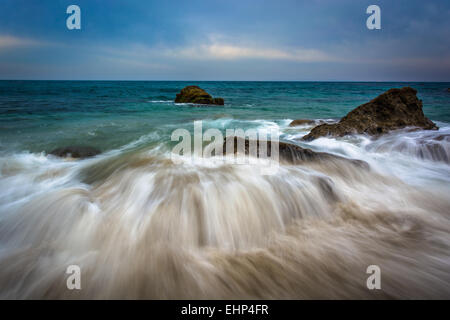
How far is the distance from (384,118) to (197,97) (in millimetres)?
17519

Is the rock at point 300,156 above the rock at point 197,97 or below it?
below

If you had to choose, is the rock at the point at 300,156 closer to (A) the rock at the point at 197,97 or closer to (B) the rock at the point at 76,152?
(B) the rock at the point at 76,152

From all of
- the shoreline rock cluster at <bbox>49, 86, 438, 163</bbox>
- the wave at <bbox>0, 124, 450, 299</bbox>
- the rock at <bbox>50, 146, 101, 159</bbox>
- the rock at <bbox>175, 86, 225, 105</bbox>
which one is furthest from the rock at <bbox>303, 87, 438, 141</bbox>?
the rock at <bbox>175, 86, 225, 105</bbox>

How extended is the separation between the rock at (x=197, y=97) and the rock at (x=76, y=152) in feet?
52.2

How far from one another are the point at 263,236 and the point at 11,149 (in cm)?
734

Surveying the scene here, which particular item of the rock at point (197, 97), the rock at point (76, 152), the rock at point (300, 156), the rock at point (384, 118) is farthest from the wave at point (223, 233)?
the rock at point (197, 97)

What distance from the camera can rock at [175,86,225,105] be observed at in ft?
69.1

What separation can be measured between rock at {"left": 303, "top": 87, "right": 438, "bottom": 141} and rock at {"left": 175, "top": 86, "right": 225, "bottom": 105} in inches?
→ 595

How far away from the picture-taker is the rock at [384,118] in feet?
22.1

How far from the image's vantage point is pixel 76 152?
5.79m

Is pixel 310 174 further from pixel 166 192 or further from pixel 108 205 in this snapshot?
pixel 108 205

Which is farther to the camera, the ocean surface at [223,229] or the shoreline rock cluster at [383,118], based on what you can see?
the shoreline rock cluster at [383,118]

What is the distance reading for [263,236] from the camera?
111 inches

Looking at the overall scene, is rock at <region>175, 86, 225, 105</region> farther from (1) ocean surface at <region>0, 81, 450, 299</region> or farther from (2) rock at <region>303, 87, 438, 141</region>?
(1) ocean surface at <region>0, 81, 450, 299</region>
